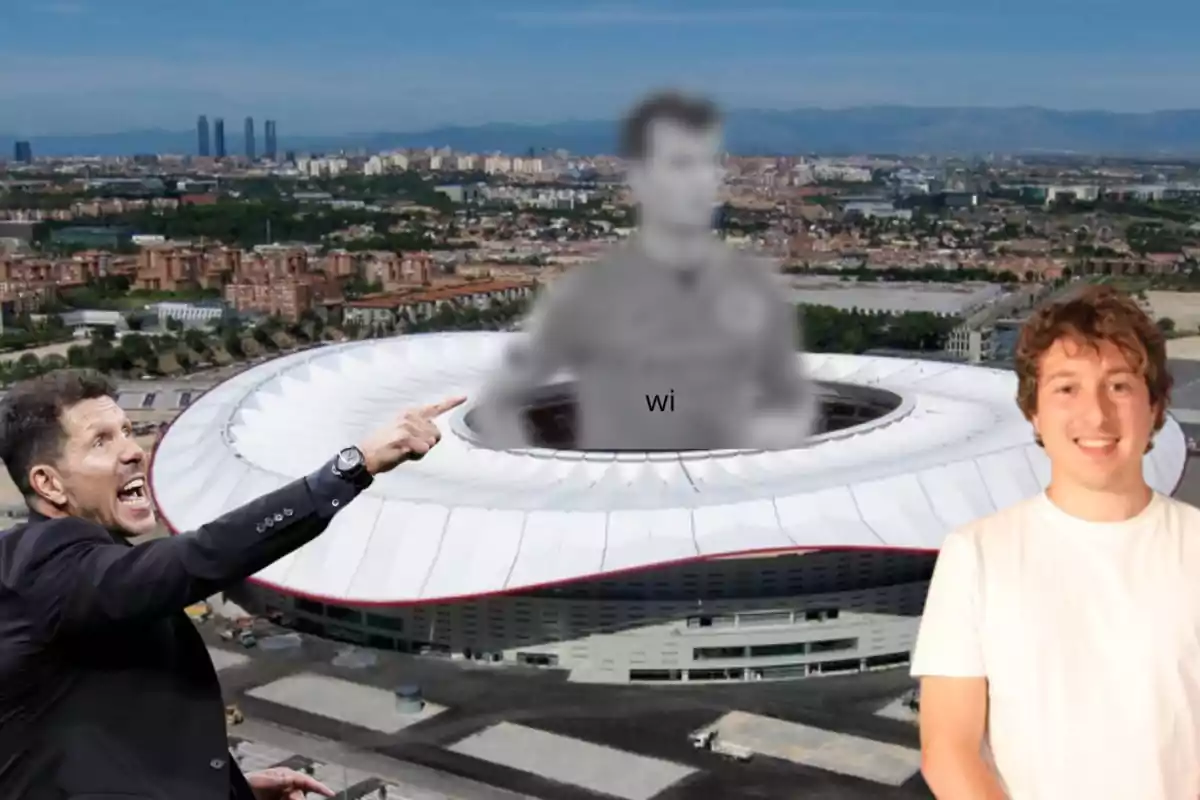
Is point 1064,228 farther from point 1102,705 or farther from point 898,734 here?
point 1102,705

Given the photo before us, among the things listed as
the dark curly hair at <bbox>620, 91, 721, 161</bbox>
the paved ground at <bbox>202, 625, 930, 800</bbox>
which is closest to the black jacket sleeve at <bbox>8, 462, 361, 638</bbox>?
the paved ground at <bbox>202, 625, 930, 800</bbox>

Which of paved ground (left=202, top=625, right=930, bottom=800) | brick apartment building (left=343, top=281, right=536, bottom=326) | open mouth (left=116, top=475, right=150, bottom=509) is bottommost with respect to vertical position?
brick apartment building (left=343, top=281, right=536, bottom=326)

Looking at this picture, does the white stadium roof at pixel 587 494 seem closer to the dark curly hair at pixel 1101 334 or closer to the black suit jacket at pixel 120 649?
the black suit jacket at pixel 120 649

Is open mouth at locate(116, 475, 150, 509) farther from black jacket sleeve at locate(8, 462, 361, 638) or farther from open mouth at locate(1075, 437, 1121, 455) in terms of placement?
open mouth at locate(1075, 437, 1121, 455)

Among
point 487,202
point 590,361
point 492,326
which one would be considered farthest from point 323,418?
point 487,202

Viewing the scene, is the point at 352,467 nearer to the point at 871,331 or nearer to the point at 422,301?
the point at 871,331
